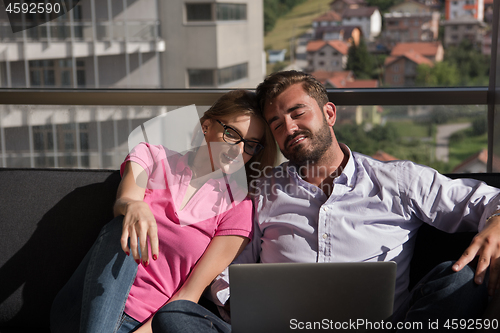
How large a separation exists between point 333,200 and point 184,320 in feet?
2.05

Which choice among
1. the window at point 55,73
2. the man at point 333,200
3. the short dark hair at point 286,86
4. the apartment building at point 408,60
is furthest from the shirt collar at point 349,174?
the window at point 55,73

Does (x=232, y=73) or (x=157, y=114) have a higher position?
(x=232, y=73)

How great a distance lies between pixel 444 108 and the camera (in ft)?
7.29

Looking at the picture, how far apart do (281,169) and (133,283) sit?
0.64 metres

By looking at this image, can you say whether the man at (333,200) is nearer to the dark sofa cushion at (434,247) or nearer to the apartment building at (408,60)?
the dark sofa cushion at (434,247)

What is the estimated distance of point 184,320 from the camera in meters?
1.15

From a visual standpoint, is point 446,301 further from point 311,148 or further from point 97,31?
point 97,31

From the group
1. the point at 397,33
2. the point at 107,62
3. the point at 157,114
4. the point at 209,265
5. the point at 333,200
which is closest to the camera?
the point at 209,265

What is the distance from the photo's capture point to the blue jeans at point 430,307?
3.42 feet

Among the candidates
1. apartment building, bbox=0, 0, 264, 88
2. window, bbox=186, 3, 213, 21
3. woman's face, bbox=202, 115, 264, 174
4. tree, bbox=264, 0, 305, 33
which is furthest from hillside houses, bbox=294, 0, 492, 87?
woman's face, bbox=202, 115, 264, 174

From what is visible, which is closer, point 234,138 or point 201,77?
point 234,138

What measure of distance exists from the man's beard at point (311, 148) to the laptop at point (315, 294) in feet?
1.82

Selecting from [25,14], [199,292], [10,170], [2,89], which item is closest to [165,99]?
[10,170]

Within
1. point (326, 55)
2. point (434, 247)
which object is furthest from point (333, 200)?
point (326, 55)
